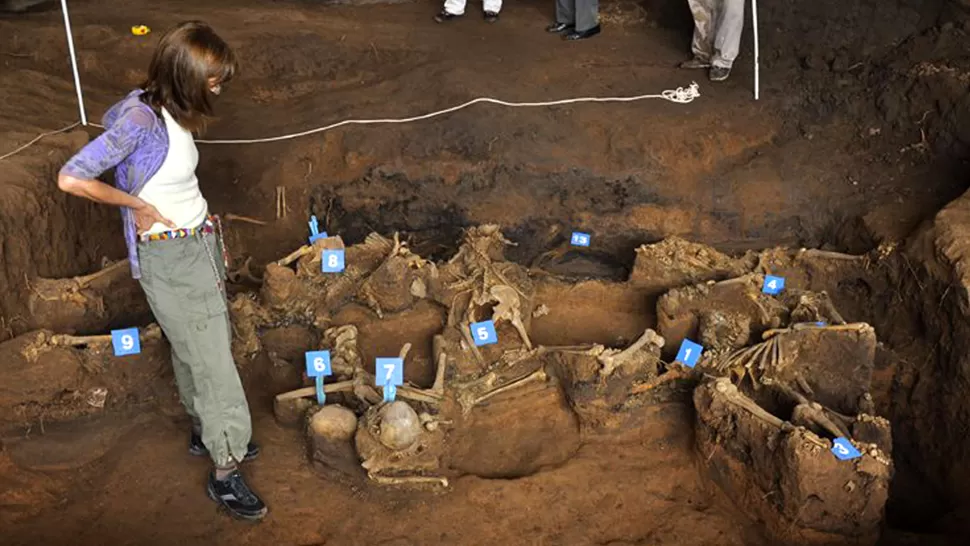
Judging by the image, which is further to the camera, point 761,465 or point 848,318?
point 848,318

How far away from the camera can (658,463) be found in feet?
14.6

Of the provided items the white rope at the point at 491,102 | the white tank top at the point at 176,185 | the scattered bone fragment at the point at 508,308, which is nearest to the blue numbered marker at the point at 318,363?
the scattered bone fragment at the point at 508,308

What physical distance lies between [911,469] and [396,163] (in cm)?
366

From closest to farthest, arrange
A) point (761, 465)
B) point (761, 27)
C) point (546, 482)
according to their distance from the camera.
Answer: point (761, 465) < point (546, 482) < point (761, 27)

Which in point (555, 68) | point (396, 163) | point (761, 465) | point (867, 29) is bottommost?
point (761, 465)

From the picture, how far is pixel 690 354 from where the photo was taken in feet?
14.9

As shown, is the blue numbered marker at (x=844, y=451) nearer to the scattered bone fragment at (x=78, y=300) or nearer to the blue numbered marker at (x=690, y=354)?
the blue numbered marker at (x=690, y=354)

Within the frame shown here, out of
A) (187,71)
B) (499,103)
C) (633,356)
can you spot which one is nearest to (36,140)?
(187,71)

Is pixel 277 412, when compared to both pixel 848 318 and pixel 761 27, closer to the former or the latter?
pixel 848 318

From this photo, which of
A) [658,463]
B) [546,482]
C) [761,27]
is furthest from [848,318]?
[761,27]

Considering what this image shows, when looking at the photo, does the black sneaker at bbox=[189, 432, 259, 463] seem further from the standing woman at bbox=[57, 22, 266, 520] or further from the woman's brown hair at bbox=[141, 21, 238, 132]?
the woman's brown hair at bbox=[141, 21, 238, 132]

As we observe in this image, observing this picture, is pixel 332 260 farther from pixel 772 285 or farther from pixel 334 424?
pixel 772 285

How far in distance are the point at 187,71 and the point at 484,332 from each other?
2.18 meters

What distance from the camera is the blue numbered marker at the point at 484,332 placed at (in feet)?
15.3
